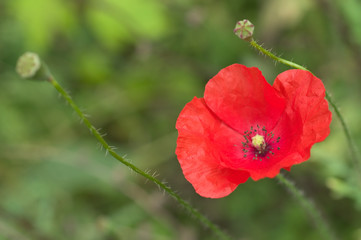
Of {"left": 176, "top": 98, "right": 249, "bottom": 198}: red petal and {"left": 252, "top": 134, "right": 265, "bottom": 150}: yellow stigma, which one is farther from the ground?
{"left": 252, "top": 134, "right": 265, "bottom": 150}: yellow stigma

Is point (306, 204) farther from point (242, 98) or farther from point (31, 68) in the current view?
point (31, 68)

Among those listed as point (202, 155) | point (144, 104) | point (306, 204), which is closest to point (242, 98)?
point (202, 155)

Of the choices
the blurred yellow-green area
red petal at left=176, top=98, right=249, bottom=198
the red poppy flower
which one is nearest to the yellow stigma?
the red poppy flower

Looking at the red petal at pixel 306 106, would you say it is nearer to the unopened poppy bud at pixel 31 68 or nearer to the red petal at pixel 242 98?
the red petal at pixel 242 98

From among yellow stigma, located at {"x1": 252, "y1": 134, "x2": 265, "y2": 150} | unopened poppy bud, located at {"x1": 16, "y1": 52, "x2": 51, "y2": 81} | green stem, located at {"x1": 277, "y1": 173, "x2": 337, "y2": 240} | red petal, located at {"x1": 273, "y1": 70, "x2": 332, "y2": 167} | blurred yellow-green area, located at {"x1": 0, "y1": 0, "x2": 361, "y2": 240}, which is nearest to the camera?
unopened poppy bud, located at {"x1": 16, "y1": 52, "x2": 51, "y2": 81}

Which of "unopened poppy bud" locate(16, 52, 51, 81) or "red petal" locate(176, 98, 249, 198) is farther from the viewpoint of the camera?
"red petal" locate(176, 98, 249, 198)

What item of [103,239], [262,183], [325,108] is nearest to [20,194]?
[103,239]

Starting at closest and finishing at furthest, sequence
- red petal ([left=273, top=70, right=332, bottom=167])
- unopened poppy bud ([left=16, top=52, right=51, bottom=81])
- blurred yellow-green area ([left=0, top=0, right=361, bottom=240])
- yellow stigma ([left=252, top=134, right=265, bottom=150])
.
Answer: unopened poppy bud ([left=16, top=52, right=51, bottom=81]) < red petal ([left=273, top=70, right=332, bottom=167]) < yellow stigma ([left=252, top=134, right=265, bottom=150]) < blurred yellow-green area ([left=0, top=0, right=361, bottom=240])

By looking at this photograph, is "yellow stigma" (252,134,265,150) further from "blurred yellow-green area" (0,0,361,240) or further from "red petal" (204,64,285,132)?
"blurred yellow-green area" (0,0,361,240)
